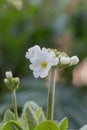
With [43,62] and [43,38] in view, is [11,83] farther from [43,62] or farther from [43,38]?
[43,38]

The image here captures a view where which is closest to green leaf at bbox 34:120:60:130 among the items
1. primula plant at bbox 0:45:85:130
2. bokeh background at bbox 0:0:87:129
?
primula plant at bbox 0:45:85:130

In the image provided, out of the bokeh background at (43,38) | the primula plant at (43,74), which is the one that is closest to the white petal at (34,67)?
the primula plant at (43,74)

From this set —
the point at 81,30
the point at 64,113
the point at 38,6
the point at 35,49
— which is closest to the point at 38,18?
the point at 38,6

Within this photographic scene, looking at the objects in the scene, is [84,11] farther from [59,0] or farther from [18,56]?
[18,56]

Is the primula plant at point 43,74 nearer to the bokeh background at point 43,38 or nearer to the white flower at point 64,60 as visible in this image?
the white flower at point 64,60

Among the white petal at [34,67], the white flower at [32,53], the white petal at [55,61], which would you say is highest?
the white flower at [32,53]

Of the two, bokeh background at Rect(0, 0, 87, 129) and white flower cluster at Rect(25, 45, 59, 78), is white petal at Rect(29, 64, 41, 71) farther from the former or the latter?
bokeh background at Rect(0, 0, 87, 129)
